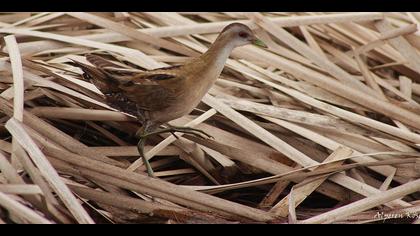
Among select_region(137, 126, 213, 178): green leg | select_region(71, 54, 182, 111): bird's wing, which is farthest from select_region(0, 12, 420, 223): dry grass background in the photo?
select_region(71, 54, 182, 111): bird's wing

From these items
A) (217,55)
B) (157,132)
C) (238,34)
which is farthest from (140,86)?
(238,34)

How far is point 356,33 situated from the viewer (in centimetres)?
364

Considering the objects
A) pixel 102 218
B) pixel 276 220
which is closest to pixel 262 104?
pixel 276 220

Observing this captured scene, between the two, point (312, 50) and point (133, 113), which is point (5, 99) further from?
point (312, 50)

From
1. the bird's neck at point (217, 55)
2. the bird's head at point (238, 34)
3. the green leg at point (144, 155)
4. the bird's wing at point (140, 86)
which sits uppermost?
the bird's head at point (238, 34)

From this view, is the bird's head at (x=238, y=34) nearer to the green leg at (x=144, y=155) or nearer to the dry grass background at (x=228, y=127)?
the dry grass background at (x=228, y=127)

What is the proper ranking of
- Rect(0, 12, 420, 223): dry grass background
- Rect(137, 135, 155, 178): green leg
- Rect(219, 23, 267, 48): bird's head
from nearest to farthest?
1. Rect(0, 12, 420, 223): dry grass background
2. Rect(137, 135, 155, 178): green leg
3. Rect(219, 23, 267, 48): bird's head

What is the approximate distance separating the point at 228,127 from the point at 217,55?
40cm

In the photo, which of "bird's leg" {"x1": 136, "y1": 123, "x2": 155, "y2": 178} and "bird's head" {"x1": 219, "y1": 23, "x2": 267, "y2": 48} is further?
"bird's head" {"x1": 219, "y1": 23, "x2": 267, "y2": 48}

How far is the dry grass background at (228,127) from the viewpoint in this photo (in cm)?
248

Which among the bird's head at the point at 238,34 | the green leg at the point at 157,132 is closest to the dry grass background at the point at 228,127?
the green leg at the point at 157,132

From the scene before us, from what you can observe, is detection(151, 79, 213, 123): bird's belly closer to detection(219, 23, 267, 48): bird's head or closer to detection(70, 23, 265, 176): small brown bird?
Result: detection(70, 23, 265, 176): small brown bird

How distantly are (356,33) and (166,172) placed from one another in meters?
1.34

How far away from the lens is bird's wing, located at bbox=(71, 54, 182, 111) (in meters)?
2.70
